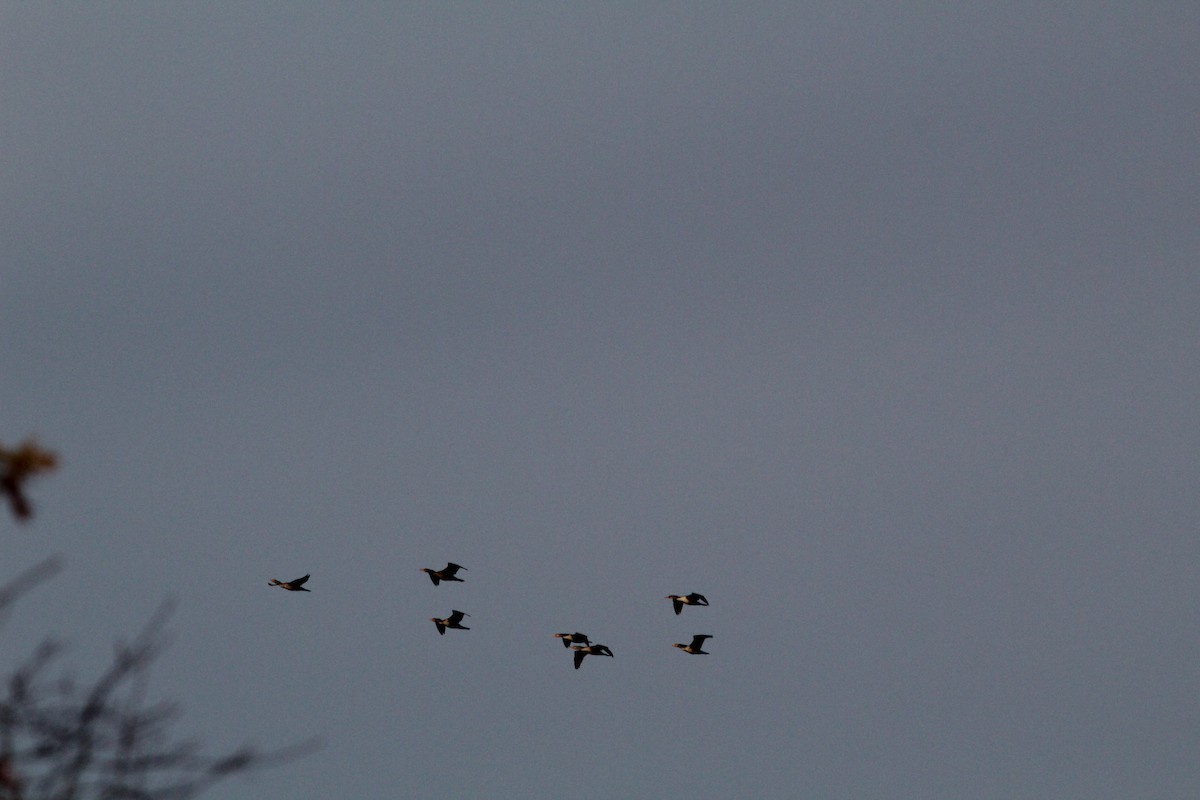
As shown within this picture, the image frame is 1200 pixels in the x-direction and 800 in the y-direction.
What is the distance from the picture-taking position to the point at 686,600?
65312 millimetres

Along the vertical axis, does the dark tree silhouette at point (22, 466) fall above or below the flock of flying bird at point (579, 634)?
below

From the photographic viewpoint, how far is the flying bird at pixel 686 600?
64.1 metres

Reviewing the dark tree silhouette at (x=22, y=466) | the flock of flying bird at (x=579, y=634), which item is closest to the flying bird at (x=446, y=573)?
the flock of flying bird at (x=579, y=634)

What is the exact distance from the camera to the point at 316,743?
9789mm

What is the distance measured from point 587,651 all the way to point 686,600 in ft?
16.1

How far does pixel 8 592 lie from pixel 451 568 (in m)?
54.2

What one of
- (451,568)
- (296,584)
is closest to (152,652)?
(296,584)

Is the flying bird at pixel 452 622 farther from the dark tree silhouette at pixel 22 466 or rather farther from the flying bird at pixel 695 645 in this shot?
the dark tree silhouette at pixel 22 466

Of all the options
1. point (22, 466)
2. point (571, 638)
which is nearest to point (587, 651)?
point (571, 638)

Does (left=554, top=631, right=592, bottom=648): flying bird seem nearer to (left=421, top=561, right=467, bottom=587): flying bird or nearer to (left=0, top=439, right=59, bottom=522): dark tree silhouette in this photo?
(left=421, top=561, right=467, bottom=587): flying bird

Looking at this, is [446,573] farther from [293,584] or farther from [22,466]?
[22,466]

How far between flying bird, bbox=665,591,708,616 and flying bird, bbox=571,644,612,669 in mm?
3486

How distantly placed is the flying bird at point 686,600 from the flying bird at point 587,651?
349 cm

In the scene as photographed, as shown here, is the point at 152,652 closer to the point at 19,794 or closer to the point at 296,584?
the point at 19,794
